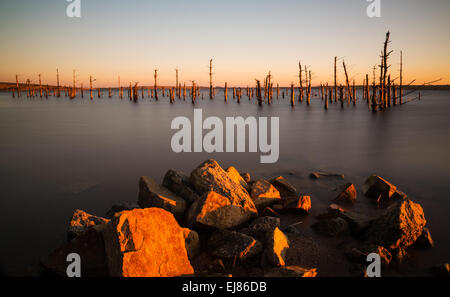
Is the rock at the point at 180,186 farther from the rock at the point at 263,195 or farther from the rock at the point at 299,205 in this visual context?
the rock at the point at 299,205

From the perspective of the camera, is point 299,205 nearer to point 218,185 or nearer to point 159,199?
point 218,185

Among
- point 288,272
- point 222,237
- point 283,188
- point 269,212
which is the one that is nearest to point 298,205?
point 269,212

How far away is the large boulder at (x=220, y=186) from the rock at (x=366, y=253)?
179 centimetres

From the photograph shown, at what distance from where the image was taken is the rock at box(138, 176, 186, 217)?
512 cm

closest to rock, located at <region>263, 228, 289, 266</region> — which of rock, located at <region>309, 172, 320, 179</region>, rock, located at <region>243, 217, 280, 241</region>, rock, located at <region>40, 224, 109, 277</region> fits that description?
rock, located at <region>243, 217, 280, 241</region>

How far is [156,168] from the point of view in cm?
957

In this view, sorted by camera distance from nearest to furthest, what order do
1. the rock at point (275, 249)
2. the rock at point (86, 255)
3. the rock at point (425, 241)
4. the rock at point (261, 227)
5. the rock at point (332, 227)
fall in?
1. the rock at point (86, 255)
2. the rock at point (275, 249)
3. the rock at point (425, 241)
4. the rock at point (261, 227)
5. the rock at point (332, 227)

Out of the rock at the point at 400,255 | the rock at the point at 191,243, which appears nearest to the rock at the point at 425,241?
the rock at the point at 400,255

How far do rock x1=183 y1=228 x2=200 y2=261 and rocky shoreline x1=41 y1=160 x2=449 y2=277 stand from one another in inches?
0.6

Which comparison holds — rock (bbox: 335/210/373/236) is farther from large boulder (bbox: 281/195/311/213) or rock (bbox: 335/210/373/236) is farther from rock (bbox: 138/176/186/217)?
rock (bbox: 138/176/186/217)

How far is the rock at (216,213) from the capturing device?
15.1 ft
